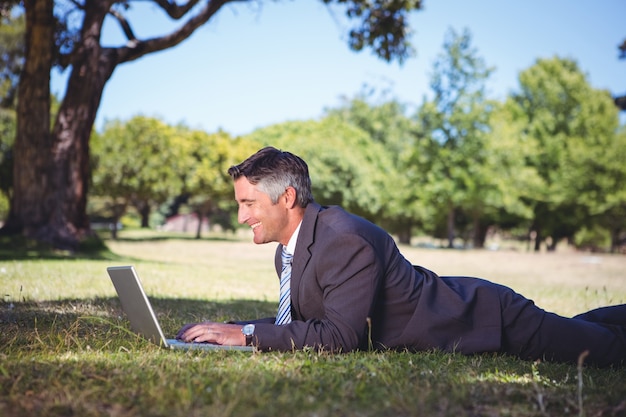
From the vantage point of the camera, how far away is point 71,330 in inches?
169

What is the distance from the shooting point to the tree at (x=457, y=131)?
44.5m

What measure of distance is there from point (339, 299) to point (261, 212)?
0.81 m

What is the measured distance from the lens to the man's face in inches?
157

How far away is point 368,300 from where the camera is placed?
369cm

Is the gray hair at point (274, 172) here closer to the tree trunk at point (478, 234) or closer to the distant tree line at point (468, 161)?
the distant tree line at point (468, 161)

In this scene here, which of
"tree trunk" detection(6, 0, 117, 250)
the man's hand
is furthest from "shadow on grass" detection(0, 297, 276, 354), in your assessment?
"tree trunk" detection(6, 0, 117, 250)

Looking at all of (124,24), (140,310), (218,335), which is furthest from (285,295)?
(124,24)

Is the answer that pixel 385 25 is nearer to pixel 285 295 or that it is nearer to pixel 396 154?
pixel 285 295

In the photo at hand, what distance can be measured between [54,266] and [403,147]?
187 feet

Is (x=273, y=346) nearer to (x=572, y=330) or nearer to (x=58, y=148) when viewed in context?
(x=572, y=330)

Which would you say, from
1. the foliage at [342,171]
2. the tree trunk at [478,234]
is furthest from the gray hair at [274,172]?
the tree trunk at [478,234]

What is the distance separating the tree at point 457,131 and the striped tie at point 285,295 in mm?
40874

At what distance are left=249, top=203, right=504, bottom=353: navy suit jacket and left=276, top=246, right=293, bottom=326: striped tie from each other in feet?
0.20

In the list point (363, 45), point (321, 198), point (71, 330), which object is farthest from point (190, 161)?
point (71, 330)
